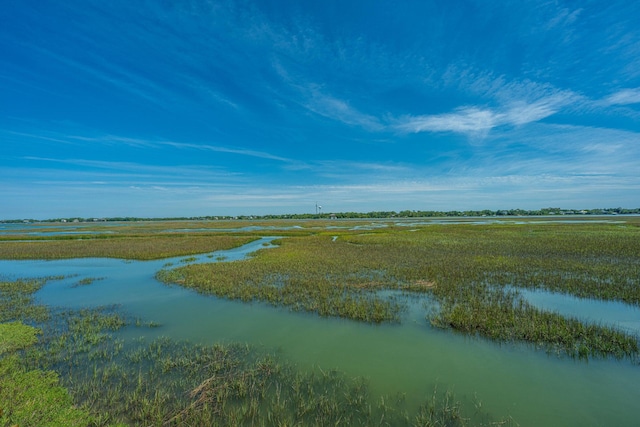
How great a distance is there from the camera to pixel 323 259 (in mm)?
21141

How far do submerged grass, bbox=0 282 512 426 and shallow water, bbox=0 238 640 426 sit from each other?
600mm

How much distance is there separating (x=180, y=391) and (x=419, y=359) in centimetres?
557

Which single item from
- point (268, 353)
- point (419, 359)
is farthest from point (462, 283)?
point (268, 353)

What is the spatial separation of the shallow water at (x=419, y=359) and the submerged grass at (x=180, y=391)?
1.97 feet

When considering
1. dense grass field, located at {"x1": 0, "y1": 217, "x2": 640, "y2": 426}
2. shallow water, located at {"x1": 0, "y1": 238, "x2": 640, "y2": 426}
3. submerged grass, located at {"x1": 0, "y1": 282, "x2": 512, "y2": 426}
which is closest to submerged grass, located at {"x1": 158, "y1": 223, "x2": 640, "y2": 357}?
dense grass field, located at {"x1": 0, "y1": 217, "x2": 640, "y2": 426}

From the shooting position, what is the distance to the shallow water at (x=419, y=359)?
5.58 metres

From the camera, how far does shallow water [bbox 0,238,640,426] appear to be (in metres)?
5.58

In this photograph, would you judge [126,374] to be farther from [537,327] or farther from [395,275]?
[395,275]

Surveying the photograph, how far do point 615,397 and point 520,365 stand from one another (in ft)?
→ 5.19

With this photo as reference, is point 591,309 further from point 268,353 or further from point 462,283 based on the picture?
point 268,353

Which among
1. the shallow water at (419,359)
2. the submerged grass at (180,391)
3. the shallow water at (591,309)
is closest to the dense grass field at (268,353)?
the submerged grass at (180,391)

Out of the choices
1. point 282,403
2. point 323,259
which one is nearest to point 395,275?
point 323,259

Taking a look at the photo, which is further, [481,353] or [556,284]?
[556,284]

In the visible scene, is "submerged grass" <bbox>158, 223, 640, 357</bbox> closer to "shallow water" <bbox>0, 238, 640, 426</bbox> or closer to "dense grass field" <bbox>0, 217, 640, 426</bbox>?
"dense grass field" <bbox>0, 217, 640, 426</bbox>
